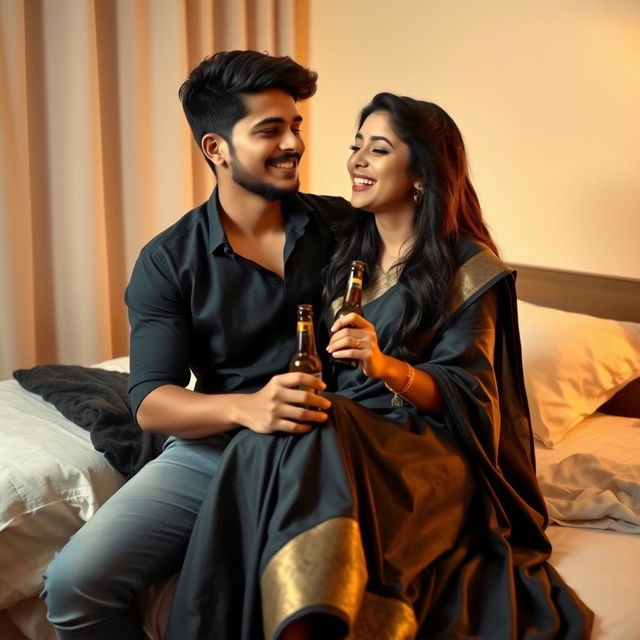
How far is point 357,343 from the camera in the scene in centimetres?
164

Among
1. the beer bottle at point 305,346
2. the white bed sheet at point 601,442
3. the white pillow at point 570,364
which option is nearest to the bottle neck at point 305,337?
the beer bottle at point 305,346

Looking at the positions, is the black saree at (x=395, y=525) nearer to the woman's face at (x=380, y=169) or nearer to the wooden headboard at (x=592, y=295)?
the woman's face at (x=380, y=169)

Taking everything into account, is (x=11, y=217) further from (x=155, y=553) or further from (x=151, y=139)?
(x=155, y=553)

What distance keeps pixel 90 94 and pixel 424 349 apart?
5.79 feet

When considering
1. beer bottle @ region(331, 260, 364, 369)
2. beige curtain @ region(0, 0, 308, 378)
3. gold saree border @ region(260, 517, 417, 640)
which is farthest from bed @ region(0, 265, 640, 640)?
beer bottle @ region(331, 260, 364, 369)

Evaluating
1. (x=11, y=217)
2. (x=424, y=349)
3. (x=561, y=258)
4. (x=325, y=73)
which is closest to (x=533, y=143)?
(x=561, y=258)

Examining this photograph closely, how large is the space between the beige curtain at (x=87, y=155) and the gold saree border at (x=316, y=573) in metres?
1.88

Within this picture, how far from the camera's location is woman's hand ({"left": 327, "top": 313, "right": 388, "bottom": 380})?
1632mm

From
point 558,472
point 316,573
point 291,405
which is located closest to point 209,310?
point 291,405

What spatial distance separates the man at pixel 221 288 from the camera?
1.77 metres

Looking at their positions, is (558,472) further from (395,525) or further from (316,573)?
(316,573)

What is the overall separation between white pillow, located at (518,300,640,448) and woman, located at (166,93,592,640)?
55 cm

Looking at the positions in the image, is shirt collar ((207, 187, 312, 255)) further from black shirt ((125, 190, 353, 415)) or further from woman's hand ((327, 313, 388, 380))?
woman's hand ((327, 313, 388, 380))

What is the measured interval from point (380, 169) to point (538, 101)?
4.08 ft
